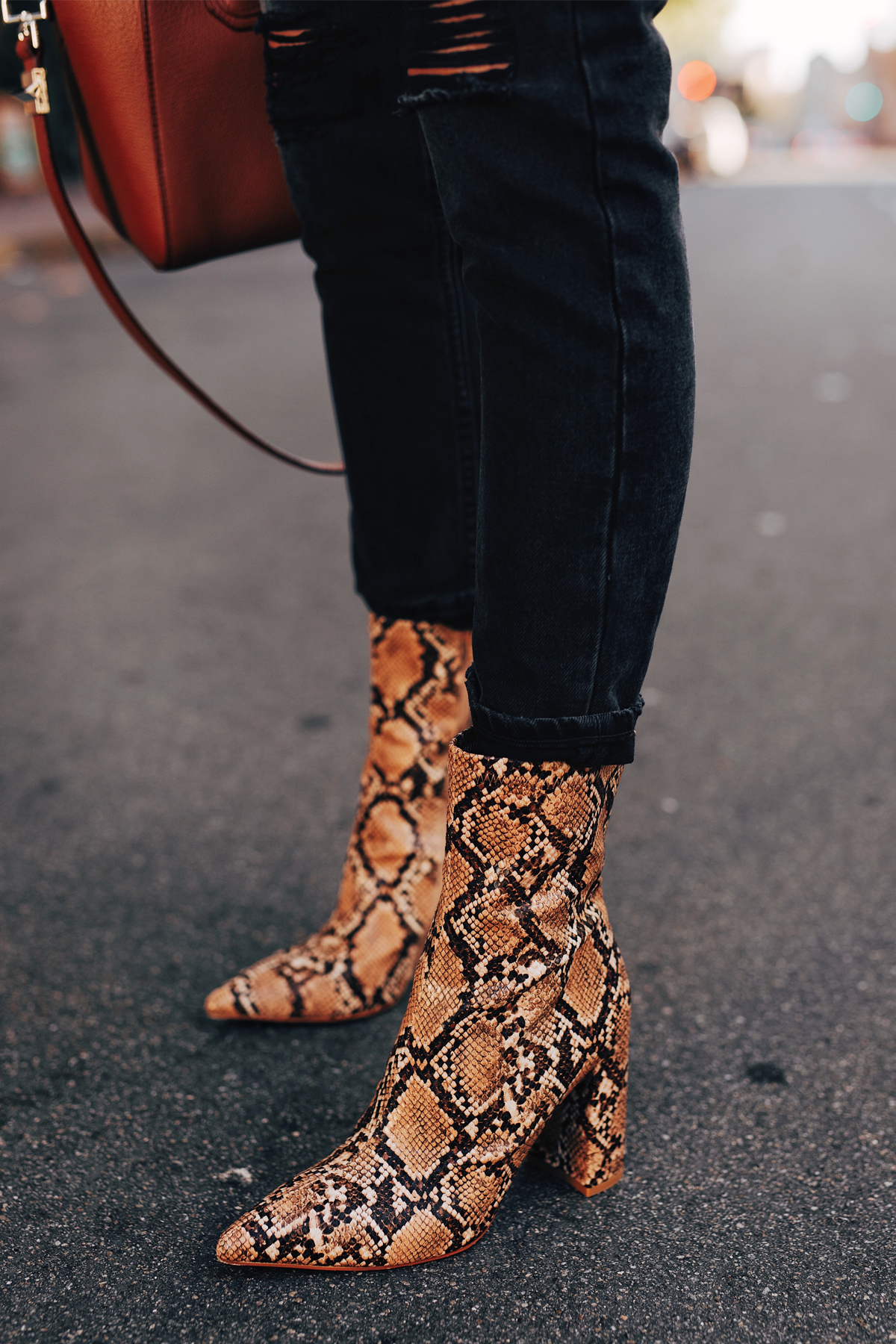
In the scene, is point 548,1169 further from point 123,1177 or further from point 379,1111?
point 123,1177

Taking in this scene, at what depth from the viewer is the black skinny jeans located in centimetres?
78

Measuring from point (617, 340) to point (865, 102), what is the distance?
48416mm

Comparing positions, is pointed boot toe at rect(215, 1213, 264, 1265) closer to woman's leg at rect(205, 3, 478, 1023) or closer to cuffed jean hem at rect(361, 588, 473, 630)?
woman's leg at rect(205, 3, 478, 1023)

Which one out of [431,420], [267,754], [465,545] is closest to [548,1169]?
[465,545]

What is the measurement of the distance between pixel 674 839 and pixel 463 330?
30.3 inches

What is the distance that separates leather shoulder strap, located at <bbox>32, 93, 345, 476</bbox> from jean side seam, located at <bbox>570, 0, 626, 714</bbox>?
20.4 inches

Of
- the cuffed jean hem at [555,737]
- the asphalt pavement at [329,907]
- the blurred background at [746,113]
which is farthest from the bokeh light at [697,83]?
the cuffed jean hem at [555,737]

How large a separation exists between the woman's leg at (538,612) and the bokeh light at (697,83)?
2479 cm

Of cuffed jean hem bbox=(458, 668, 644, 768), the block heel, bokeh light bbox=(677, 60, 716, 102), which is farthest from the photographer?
bokeh light bbox=(677, 60, 716, 102)

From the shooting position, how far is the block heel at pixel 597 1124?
99 cm

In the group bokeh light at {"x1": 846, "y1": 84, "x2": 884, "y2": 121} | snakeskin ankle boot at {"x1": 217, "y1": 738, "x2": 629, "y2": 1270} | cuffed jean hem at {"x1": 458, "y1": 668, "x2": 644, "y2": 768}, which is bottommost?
bokeh light at {"x1": 846, "y1": 84, "x2": 884, "y2": 121}

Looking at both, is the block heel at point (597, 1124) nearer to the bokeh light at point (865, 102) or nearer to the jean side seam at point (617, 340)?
the jean side seam at point (617, 340)

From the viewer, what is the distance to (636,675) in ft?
3.00

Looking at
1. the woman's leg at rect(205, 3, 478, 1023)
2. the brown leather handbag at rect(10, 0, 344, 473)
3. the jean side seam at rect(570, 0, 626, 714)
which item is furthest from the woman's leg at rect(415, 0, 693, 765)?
the brown leather handbag at rect(10, 0, 344, 473)
